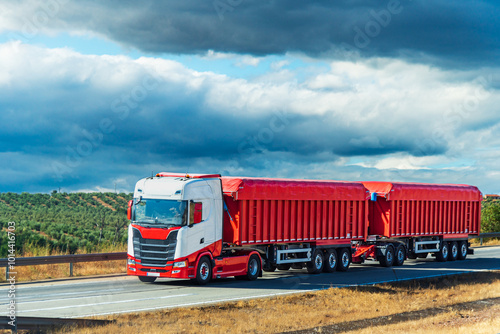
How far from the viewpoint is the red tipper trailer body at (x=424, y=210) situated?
27.6 m

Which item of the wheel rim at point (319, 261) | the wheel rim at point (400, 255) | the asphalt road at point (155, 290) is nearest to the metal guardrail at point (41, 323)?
the asphalt road at point (155, 290)

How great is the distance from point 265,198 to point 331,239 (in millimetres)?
4262

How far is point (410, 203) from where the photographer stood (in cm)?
2861

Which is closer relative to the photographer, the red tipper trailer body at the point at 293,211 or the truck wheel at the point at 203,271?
the truck wheel at the point at 203,271

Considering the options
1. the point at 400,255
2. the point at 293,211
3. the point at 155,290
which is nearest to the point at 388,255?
the point at 400,255

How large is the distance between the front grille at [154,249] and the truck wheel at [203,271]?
44.5 inches

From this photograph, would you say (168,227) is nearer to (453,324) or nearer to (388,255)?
(453,324)

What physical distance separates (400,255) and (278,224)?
336 inches

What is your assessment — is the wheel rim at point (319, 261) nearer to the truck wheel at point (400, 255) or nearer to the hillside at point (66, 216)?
the truck wheel at point (400, 255)

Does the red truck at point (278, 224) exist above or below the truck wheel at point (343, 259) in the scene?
above

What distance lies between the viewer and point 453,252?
3203 centimetres

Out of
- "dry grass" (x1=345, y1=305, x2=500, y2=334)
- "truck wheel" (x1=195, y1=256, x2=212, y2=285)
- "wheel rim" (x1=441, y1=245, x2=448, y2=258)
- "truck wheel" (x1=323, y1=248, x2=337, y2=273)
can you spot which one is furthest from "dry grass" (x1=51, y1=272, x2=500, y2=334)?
"wheel rim" (x1=441, y1=245, x2=448, y2=258)

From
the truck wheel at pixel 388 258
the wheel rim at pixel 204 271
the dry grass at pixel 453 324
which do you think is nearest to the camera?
the dry grass at pixel 453 324

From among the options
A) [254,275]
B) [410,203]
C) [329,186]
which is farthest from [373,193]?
[254,275]
